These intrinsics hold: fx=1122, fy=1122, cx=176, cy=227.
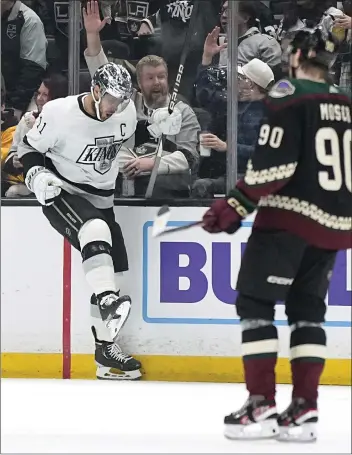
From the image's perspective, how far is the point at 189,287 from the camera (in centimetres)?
439

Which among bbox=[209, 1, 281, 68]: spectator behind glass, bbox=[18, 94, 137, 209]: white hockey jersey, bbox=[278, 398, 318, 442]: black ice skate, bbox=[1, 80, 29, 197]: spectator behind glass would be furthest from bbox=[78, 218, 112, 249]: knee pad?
bbox=[278, 398, 318, 442]: black ice skate

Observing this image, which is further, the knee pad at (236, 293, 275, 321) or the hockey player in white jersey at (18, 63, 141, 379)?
the hockey player in white jersey at (18, 63, 141, 379)

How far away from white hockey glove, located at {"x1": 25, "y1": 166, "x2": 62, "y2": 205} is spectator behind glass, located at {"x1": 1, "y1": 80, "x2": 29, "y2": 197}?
25 centimetres

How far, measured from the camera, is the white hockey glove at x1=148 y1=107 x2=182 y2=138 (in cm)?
445

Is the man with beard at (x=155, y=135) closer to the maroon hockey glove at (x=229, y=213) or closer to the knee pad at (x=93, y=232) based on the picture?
the knee pad at (x=93, y=232)

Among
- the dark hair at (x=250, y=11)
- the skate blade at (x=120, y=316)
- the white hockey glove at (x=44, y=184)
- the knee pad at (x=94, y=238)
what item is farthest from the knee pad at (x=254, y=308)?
the dark hair at (x=250, y=11)

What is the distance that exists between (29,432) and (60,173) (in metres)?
1.32

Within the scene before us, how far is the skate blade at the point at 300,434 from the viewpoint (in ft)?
10.3

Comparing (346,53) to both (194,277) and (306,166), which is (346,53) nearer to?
(194,277)

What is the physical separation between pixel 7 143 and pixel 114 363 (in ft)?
3.28

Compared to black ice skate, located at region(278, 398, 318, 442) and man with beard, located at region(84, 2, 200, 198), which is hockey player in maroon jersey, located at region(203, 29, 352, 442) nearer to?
black ice skate, located at region(278, 398, 318, 442)

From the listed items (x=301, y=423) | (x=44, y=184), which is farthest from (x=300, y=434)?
(x=44, y=184)

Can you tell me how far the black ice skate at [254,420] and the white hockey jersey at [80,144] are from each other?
1.46 m

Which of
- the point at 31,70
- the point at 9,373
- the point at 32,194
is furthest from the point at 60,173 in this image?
the point at 9,373
